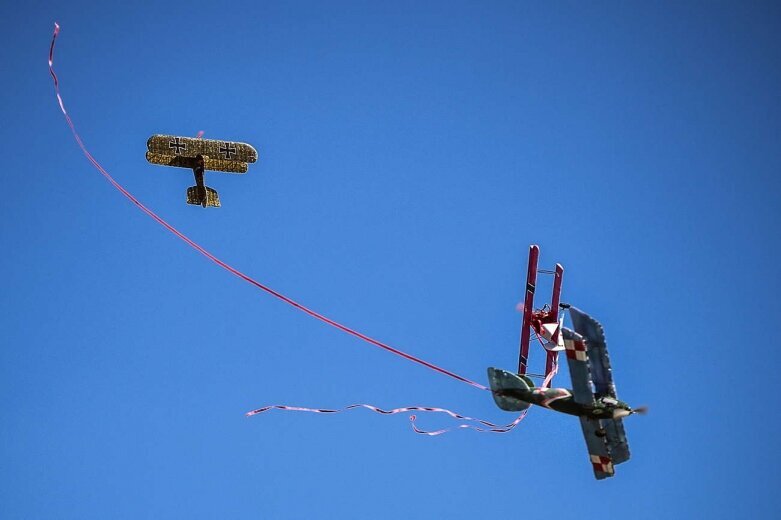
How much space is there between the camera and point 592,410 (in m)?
27.7

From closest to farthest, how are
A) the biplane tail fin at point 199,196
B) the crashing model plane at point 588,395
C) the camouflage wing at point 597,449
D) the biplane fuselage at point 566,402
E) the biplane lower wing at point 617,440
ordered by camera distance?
the crashing model plane at point 588,395, the biplane fuselage at point 566,402, the biplane lower wing at point 617,440, the camouflage wing at point 597,449, the biplane tail fin at point 199,196

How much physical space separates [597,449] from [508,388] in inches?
102

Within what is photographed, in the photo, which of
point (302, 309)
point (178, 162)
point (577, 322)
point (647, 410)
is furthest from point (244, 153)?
point (647, 410)

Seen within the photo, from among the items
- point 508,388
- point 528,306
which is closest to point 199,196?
point 528,306

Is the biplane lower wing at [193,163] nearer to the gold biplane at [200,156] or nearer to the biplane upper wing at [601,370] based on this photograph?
the gold biplane at [200,156]

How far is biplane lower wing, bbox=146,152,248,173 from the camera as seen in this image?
33.0 metres

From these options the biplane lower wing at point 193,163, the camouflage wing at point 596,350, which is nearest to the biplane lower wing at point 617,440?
the camouflage wing at point 596,350

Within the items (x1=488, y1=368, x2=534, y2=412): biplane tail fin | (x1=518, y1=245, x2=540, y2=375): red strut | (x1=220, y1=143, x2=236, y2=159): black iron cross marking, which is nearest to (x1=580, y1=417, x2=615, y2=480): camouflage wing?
(x1=488, y1=368, x2=534, y2=412): biplane tail fin

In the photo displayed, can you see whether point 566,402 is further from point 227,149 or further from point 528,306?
point 227,149

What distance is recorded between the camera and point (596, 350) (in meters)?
27.3

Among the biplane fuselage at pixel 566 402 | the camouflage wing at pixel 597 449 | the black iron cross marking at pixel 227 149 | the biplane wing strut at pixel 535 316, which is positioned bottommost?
the camouflage wing at pixel 597 449

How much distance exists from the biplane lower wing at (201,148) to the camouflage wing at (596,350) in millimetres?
11453

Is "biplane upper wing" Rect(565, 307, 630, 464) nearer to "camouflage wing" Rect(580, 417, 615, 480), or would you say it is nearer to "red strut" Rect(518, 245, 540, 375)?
"camouflage wing" Rect(580, 417, 615, 480)

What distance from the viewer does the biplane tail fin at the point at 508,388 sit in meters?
29.0
